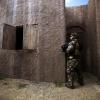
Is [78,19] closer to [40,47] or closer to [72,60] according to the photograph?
[40,47]

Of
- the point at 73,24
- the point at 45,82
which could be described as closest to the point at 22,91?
the point at 45,82

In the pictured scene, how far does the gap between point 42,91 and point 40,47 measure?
1878 mm

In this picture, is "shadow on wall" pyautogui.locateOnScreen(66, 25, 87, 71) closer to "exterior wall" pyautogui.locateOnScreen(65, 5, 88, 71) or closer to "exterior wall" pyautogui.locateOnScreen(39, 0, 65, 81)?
"exterior wall" pyautogui.locateOnScreen(65, 5, 88, 71)

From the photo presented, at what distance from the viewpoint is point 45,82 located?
7.21 meters

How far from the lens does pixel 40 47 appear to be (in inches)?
295

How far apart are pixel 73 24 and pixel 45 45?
491cm

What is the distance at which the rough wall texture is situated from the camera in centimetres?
729

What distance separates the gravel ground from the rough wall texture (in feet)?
1.52

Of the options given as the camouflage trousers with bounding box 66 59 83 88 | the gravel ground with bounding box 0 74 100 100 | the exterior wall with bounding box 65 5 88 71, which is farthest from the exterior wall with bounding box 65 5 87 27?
the gravel ground with bounding box 0 74 100 100

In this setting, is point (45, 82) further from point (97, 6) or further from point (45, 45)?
point (97, 6)

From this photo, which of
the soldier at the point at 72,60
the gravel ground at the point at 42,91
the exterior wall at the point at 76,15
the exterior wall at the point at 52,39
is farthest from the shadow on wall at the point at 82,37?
the gravel ground at the point at 42,91

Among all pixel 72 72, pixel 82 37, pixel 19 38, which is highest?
pixel 82 37

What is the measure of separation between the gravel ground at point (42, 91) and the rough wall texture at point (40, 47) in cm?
46

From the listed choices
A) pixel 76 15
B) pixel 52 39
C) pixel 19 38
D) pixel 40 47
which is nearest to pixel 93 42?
pixel 52 39
